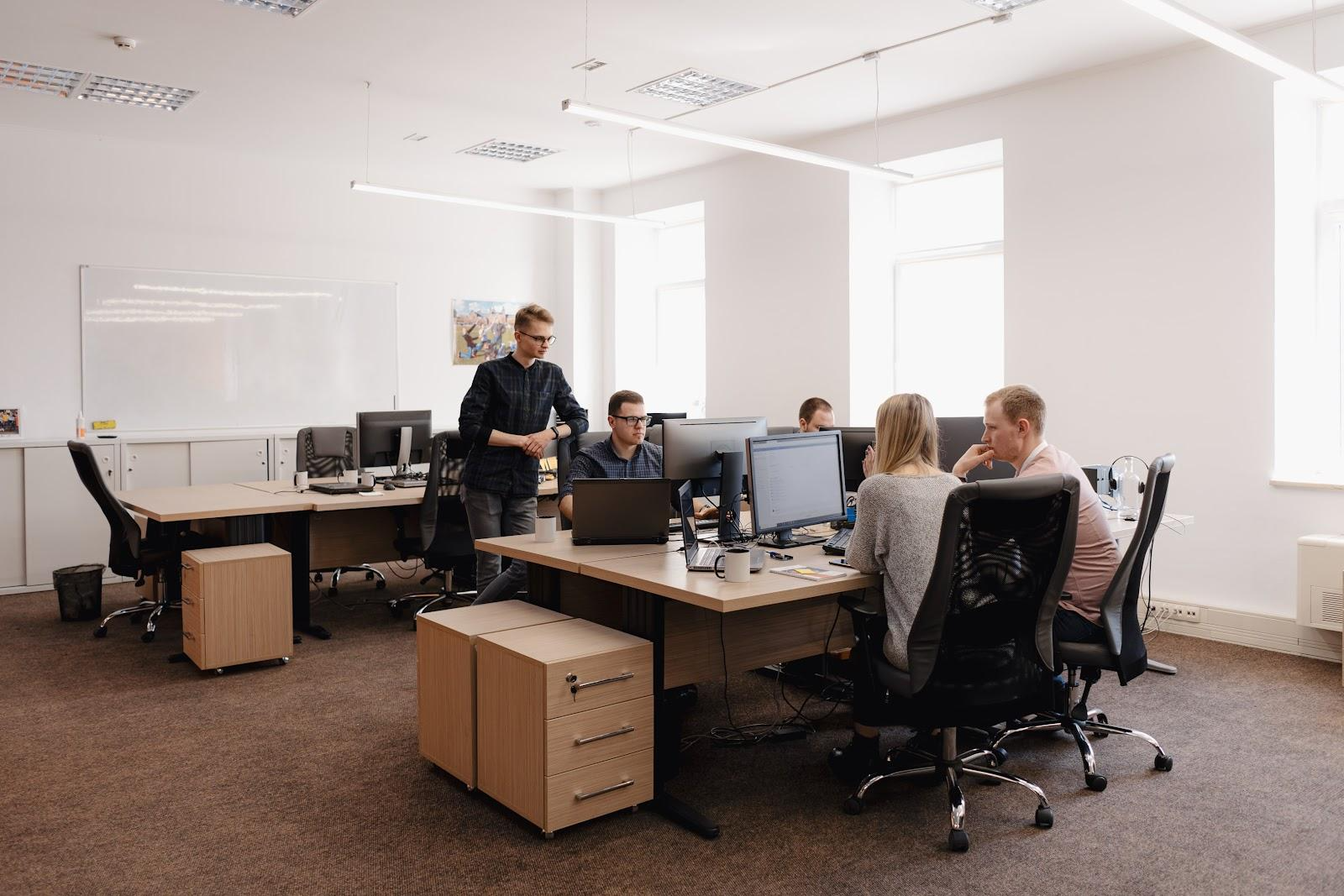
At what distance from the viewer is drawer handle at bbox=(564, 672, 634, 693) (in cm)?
286

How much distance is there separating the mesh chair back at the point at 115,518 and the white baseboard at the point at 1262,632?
5.35 metres

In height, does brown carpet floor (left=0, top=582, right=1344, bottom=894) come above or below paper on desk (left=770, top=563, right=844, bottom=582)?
below

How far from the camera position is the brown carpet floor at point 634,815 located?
268cm

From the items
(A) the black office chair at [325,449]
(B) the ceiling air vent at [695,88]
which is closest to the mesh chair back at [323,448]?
(A) the black office chair at [325,449]

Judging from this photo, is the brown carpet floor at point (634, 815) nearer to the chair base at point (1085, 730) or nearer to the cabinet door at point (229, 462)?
the chair base at point (1085, 730)

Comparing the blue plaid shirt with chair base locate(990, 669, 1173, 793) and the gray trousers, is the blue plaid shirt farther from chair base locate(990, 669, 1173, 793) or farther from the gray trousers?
chair base locate(990, 669, 1173, 793)

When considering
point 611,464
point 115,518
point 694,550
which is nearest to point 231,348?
point 115,518

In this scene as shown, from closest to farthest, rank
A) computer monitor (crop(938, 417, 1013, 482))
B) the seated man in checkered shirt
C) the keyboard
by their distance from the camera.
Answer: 1. the keyboard
2. the seated man in checkered shirt
3. computer monitor (crop(938, 417, 1013, 482))

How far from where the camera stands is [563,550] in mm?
3553

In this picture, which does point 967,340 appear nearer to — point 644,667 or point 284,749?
point 644,667

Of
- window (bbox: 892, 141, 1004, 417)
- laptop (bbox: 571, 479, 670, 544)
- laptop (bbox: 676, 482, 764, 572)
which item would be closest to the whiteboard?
window (bbox: 892, 141, 1004, 417)

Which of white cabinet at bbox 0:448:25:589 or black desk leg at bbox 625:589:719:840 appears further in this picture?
white cabinet at bbox 0:448:25:589

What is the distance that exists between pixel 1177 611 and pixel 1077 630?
2.62 metres

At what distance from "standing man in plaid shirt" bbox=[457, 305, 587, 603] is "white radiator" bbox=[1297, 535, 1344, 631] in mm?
3714
